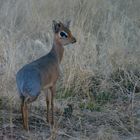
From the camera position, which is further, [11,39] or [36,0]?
[36,0]

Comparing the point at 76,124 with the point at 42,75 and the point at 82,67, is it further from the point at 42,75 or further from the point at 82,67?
the point at 82,67

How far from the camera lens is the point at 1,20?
782 cm

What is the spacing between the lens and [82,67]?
5902mm

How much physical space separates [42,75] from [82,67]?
1603mm

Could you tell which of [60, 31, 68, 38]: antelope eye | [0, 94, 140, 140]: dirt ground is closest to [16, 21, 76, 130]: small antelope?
[60, 31, 68, 38]: antelope eye

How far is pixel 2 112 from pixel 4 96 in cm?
33

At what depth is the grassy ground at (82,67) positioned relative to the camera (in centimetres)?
465

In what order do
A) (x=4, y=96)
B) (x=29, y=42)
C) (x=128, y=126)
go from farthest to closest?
(x=29, y=42), (x=4, y=96), (x=128, y=126)

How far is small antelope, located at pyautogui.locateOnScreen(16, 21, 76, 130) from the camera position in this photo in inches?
163

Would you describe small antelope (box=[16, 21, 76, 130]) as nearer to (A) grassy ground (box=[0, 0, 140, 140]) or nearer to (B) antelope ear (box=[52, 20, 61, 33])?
(B) antelope ear (box=[52, 20, 61, 33])

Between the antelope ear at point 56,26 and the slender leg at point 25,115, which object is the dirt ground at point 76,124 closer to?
the slender leg at point 25,115

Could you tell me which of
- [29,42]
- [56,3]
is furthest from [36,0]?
[29,42]

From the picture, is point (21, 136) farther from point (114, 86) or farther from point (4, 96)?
point (114, 86)

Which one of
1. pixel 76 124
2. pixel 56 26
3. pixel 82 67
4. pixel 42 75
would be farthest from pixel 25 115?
pixel 82 67
